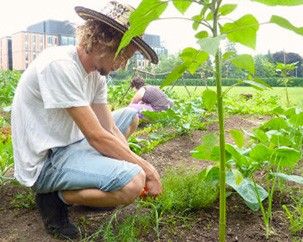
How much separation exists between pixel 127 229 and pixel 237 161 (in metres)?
0.60

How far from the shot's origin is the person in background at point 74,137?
1836 mm

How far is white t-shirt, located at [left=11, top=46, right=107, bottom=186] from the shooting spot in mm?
1859

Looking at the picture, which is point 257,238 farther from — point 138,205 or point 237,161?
point 138,205

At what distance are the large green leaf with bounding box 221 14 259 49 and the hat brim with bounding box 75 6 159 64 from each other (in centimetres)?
96

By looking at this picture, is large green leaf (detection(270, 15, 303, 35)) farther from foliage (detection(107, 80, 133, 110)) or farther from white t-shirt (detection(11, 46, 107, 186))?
foliage (detection(107, 80, 133, 110))

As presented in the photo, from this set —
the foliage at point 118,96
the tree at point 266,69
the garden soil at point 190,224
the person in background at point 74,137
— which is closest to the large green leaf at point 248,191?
the garden soil at point 190,224

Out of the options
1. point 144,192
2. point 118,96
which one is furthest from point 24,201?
point 118,96

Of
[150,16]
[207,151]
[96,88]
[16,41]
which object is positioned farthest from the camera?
[16,41]

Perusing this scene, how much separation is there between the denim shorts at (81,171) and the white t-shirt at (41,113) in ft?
0.16

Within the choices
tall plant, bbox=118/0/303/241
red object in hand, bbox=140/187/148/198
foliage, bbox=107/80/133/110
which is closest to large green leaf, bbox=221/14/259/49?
tall plant, bbox=118/0/303/241

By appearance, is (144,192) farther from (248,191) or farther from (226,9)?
(226,9)

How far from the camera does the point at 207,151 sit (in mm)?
1138

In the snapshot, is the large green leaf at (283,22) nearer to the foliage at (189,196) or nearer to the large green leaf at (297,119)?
the foliage at (189,196)

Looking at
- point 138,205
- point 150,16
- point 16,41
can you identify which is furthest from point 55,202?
point 16,41
